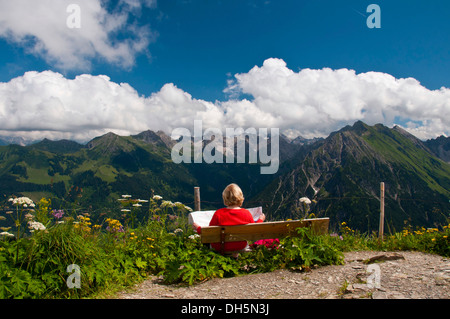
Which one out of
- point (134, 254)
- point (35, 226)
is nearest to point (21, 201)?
point (35, 226)

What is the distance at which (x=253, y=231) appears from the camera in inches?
241

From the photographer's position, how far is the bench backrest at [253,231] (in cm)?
602

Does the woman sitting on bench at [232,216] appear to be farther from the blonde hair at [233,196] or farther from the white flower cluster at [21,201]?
the white flower cluster at [21,201]

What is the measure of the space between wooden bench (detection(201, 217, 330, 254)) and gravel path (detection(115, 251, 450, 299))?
79cm

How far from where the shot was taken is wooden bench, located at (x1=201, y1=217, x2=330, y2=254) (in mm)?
6023

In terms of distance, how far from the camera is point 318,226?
251 inches

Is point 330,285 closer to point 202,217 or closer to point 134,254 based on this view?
point 202,217

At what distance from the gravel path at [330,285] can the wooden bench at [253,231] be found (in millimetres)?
794

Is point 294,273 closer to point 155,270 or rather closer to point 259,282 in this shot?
point 259,282

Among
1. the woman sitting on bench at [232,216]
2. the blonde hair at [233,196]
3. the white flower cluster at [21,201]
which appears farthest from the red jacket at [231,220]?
the white flower cluster at [21,201]

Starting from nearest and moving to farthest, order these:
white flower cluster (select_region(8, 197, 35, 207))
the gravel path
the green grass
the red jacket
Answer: the gravel path
the green grass
white flower cluster (select_region(8, 197, 35, 207))
the red jacket

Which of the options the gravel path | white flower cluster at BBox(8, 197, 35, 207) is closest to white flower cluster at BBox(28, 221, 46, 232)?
white flower cluster at BBox(8, 197, 35, 207)

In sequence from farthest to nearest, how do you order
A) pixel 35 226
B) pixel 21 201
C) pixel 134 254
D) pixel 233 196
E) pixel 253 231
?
pixel 233 196 < pixel 134 254 < pixel 253 231 < pixel 21 201 < pixel 35 226

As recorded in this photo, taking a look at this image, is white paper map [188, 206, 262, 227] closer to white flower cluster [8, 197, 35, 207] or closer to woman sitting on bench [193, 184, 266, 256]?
woman sitting on bench [193, 184, 266, 256]
